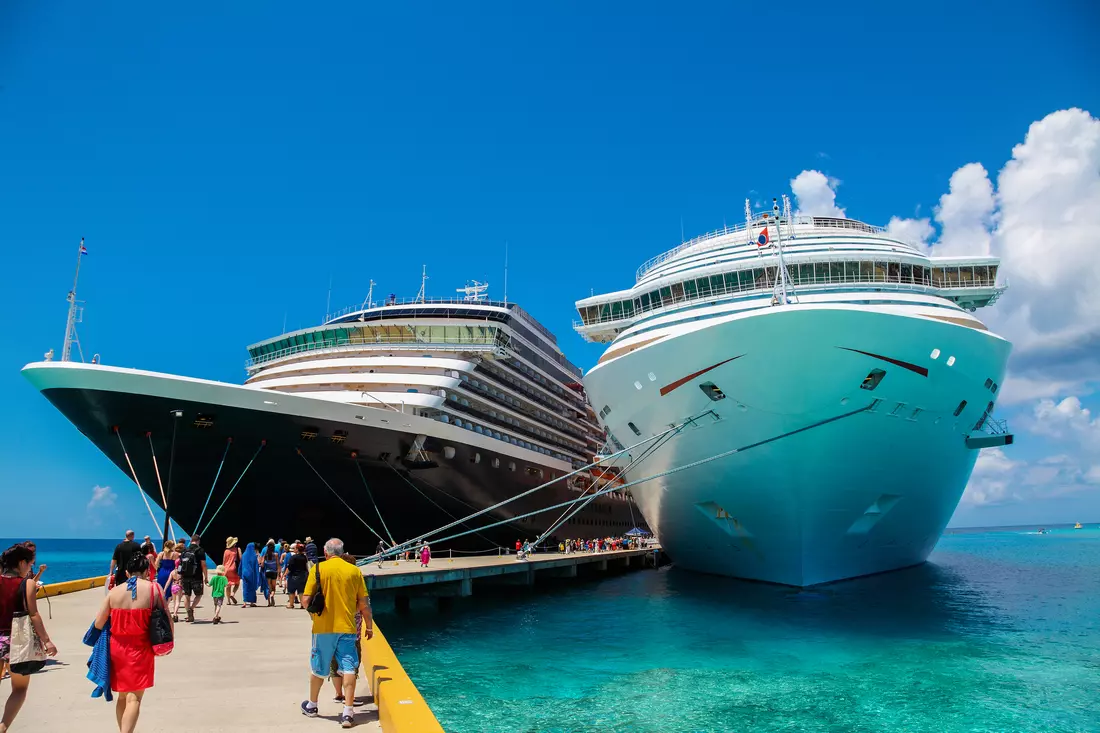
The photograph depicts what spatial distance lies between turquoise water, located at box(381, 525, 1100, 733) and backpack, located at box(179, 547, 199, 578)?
3.87 metres

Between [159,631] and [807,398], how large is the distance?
13.5 meters

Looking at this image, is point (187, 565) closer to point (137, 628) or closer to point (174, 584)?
point (174, 584)

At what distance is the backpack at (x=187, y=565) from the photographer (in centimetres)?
1003

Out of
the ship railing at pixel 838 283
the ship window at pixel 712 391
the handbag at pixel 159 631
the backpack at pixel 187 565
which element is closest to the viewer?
the handbag at pixel 159 631

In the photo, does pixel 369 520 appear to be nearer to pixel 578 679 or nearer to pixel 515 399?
pixel 515 399

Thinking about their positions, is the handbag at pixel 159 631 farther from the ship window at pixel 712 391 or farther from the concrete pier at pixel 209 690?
the ship window at pixel 712 391

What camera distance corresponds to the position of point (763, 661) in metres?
11.6

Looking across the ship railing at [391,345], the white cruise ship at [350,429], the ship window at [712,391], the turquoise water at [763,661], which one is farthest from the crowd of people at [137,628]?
the ship railing at [391,345]

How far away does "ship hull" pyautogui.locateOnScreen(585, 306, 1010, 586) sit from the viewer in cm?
1468

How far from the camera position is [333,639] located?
5465 millimetres

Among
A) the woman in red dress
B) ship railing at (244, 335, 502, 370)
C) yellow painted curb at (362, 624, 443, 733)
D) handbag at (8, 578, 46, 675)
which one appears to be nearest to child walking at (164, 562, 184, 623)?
yellow painted curb at (362, 624, 443, 733)


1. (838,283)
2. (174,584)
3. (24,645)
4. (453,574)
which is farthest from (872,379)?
(24,645)

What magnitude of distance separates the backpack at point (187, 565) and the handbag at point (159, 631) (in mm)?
6303

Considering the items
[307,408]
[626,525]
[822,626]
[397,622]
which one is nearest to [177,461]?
[307,408]
